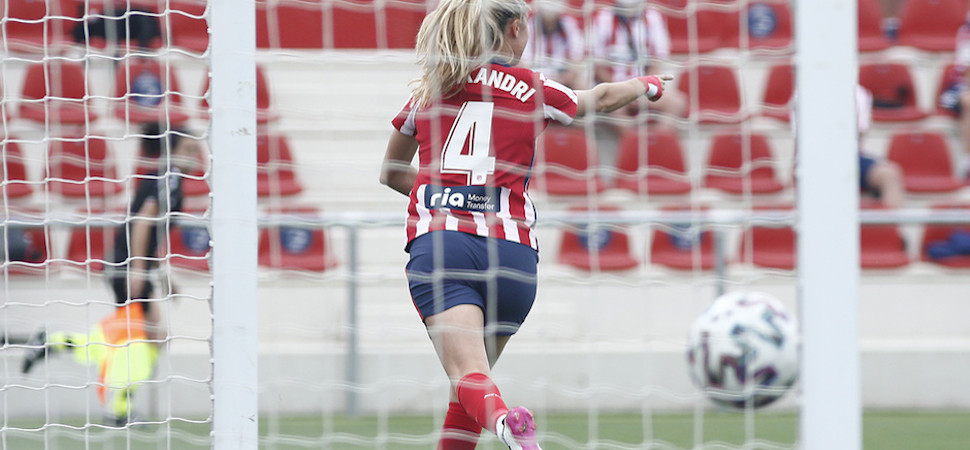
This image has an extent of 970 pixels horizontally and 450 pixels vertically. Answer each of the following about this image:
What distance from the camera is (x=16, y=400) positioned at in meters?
5.54

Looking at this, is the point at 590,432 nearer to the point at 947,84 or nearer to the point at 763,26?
the point at 947,84

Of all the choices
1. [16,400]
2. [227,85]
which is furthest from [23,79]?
[227,85]

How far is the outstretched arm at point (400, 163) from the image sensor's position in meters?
3.17

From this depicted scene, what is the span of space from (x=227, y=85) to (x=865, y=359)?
450 centimetres

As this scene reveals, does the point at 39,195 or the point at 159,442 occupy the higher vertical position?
the point at 39,195

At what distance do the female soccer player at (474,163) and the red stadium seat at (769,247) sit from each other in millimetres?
3919

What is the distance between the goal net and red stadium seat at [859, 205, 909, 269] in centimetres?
2

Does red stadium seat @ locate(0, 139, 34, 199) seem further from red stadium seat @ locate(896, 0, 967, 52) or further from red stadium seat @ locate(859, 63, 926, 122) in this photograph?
red stadium seat @ locate(896, 0, 967, 52)

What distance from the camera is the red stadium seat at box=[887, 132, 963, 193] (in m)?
7.31

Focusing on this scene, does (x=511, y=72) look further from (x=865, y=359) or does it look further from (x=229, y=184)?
(x=865, y=359)

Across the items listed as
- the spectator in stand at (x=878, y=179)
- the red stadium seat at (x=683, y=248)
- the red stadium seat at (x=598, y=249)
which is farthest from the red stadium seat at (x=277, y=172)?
the spectator in stand at (x=878, y=179)

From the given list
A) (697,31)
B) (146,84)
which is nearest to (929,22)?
(697,31)

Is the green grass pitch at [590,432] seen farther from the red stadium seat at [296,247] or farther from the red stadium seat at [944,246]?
the red stadium seat at [944,246]

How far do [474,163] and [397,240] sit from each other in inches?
164
